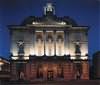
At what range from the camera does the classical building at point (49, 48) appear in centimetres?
3266

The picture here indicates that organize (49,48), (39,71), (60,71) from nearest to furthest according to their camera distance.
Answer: (39,71) → (60,71) → (49,48)

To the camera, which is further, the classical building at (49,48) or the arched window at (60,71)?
the arched window at (60,71)

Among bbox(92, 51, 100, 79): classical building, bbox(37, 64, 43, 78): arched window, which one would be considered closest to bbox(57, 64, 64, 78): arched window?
bbox(37, 64, 43, 78): arched window

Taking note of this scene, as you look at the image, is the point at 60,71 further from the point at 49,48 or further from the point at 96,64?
the point at 96,64

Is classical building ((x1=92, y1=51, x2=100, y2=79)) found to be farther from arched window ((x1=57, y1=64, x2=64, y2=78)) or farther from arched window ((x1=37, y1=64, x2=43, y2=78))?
arched window ((x1=37, y1=64, x2=43, y2=78))

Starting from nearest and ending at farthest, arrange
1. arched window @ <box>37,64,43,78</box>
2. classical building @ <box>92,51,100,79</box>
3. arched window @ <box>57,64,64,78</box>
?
1. arched window @ <box>37,64,43,78</box>
2. arched window @ <box>57,64,64,78</box>
3. classical building @ <box>92,51,100,79</box>

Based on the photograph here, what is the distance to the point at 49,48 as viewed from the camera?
3350cm

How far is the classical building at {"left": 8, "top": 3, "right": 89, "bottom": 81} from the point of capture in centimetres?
3266

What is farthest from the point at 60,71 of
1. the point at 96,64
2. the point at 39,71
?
the point at 96,64

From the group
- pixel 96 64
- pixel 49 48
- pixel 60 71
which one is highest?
pixel 49 48

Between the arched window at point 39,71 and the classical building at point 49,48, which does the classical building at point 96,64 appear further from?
the arched window at point 39,71

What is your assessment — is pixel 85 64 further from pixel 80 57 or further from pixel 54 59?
pixel 54 59

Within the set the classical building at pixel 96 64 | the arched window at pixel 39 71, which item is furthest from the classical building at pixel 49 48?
the classical building at pixel 96 64

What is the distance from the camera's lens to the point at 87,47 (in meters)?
33.9
